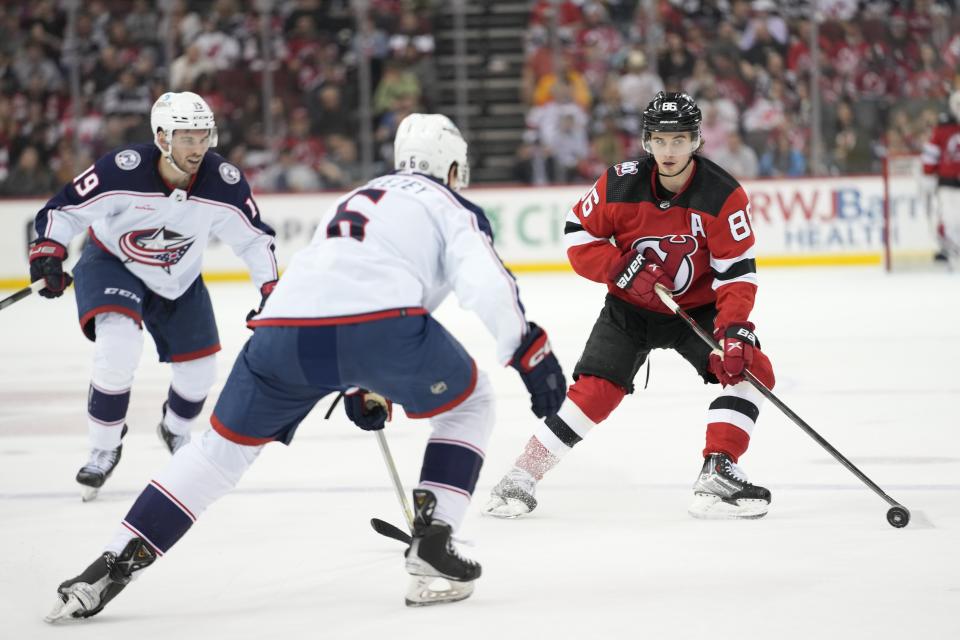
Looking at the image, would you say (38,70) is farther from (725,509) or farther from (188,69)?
(725,509)

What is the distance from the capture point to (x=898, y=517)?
3301 mm

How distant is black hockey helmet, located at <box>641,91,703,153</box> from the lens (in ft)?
11.6

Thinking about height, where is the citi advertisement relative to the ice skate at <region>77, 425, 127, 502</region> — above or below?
below

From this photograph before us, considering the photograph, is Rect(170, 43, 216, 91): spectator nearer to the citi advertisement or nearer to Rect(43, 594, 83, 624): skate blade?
the citi advertisement

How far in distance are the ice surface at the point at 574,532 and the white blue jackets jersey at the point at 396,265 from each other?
589 millimetres

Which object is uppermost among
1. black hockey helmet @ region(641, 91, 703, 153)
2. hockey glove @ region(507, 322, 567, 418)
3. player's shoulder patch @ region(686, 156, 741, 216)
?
black hockey helmet @ region(641, 91, 703, 153)

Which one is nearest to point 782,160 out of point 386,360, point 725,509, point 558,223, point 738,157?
point 738,157

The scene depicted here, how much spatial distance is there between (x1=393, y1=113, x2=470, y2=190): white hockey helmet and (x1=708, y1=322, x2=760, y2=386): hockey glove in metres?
0.96

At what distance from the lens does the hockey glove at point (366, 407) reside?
287 centimetres

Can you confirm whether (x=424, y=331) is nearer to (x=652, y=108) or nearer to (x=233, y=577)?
(x=233, y=577)

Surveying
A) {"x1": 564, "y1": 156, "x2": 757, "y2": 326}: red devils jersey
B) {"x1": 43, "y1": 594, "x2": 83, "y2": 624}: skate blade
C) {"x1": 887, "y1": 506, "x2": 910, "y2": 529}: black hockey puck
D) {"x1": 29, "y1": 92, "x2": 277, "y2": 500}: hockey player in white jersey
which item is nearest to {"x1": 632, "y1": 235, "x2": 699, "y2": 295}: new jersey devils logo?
{"x1": 564, "y1": 156, "x2": 757, "y2": 326}: red devils jersey

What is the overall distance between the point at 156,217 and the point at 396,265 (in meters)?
1.69

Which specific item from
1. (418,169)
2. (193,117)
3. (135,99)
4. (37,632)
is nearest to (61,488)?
(193,117)

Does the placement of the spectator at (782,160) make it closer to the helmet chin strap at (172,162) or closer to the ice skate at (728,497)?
the helmet chin strap at (172,162)
